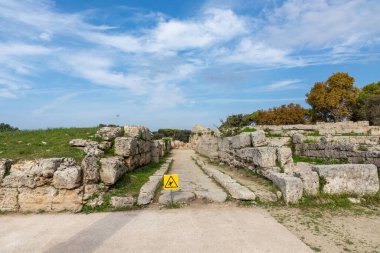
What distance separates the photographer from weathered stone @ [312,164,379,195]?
803 cm

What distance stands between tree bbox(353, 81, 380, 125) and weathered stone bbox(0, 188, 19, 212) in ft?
116

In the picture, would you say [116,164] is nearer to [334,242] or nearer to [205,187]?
[205,187]

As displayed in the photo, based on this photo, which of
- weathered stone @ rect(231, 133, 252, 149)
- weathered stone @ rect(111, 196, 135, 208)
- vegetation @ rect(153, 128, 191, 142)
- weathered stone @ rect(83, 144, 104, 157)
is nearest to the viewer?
weathered stone @ rect(111, 196, 135, 208)

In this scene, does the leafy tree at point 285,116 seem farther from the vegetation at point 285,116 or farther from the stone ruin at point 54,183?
the stone ruin at point 54,183

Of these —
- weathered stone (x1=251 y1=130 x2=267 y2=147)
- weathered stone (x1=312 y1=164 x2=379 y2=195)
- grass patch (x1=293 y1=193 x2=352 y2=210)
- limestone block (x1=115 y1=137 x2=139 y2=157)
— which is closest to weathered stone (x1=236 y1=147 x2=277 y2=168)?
weathered stone (x1=251 y1=130 x2=267 y2=147)

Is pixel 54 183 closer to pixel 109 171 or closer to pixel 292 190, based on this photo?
pixel 109 171

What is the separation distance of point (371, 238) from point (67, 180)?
21.9ft

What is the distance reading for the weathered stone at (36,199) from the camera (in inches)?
289

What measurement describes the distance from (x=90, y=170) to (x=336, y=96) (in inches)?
1504

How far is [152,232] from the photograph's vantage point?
5668 mm

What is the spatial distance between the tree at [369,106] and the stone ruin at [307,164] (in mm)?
18785

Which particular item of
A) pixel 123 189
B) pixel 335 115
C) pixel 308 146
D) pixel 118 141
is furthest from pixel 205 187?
pixel 335 115

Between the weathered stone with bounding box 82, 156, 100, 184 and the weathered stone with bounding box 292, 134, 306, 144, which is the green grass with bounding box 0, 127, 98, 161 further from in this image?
the weathered stone with bounding box 292, 134, 306, 144

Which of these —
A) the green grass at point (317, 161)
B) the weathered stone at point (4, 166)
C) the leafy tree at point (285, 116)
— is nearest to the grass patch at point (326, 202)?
the green grass at point (317, 161)
